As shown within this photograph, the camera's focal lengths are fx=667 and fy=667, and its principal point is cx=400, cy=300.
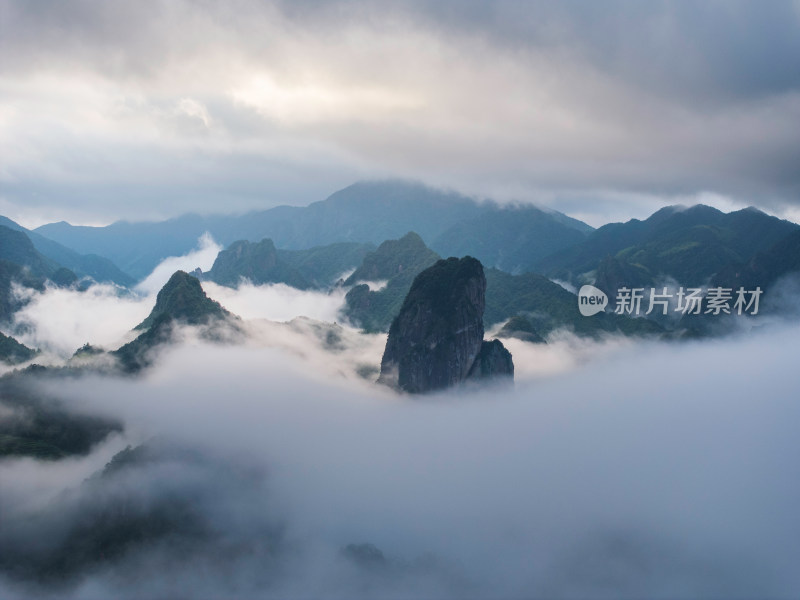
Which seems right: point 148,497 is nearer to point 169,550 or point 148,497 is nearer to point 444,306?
point 169,550

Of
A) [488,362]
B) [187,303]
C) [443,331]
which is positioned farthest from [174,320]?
[488,362]

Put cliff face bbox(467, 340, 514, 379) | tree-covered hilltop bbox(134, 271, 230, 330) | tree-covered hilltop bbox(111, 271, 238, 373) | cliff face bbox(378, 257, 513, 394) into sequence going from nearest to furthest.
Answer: cliff face bbox(378, 257, 513, 394) → cliff face bbox(467, 340, 514, 379) → tree-covered hilltop bbox(111, 271, 238, 373) → tree-covered hilltop bbox(134, 271, 230, 330)

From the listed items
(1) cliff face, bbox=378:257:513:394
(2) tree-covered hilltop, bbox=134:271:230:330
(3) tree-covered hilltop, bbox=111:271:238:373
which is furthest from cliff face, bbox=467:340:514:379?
(2) tree-covered hilltop, bbox=134:271:230:330

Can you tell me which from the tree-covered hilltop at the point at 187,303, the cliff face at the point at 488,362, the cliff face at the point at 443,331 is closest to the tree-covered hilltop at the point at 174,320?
the tree-covered hilltop at the point at 187,303

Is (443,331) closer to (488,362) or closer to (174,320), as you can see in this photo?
(488,362)

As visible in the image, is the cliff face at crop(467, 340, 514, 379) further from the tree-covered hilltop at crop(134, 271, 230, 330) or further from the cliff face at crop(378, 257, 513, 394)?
the tree-covered hilltop at crop(134, 271, 230, 330)

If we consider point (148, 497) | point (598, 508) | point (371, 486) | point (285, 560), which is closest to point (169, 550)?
point (148, 497)

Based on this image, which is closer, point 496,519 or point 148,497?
point 148,497

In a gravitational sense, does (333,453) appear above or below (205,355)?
below
